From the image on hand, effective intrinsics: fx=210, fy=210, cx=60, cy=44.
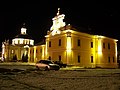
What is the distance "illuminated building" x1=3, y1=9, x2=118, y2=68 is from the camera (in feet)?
132

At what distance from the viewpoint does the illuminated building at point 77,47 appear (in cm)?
4009

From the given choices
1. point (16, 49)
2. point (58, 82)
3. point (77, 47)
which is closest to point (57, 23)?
point (77, 47)

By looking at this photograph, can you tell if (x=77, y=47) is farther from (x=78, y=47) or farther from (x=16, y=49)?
(x=16, y=49)

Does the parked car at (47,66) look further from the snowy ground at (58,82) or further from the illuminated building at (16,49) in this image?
the illuminated building at (16,49)

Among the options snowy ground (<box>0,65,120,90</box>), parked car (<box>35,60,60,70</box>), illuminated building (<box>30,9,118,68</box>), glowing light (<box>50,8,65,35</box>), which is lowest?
snowy ground (<box>0,65,120,90</box>)

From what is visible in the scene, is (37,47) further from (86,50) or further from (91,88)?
(91,88)

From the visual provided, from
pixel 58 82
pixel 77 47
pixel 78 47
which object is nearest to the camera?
pixel 58 82

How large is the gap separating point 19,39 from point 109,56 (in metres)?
41.7

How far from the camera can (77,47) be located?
4106 cm

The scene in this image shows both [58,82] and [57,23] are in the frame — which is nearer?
[58,82]

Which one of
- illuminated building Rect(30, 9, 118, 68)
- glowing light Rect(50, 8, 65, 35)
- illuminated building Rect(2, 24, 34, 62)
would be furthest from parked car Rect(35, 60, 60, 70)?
illuminated building Rect(2, 24, 34, 62)

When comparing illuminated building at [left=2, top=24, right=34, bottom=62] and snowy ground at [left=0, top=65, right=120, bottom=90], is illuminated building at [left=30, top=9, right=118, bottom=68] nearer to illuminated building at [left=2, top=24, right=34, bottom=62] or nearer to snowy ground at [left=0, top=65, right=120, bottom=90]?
snowy ground at [left=0, top=65, right=120, bottom=90]

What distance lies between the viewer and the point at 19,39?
8000 centimetres

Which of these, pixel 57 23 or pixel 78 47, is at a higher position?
pixel 57 23
